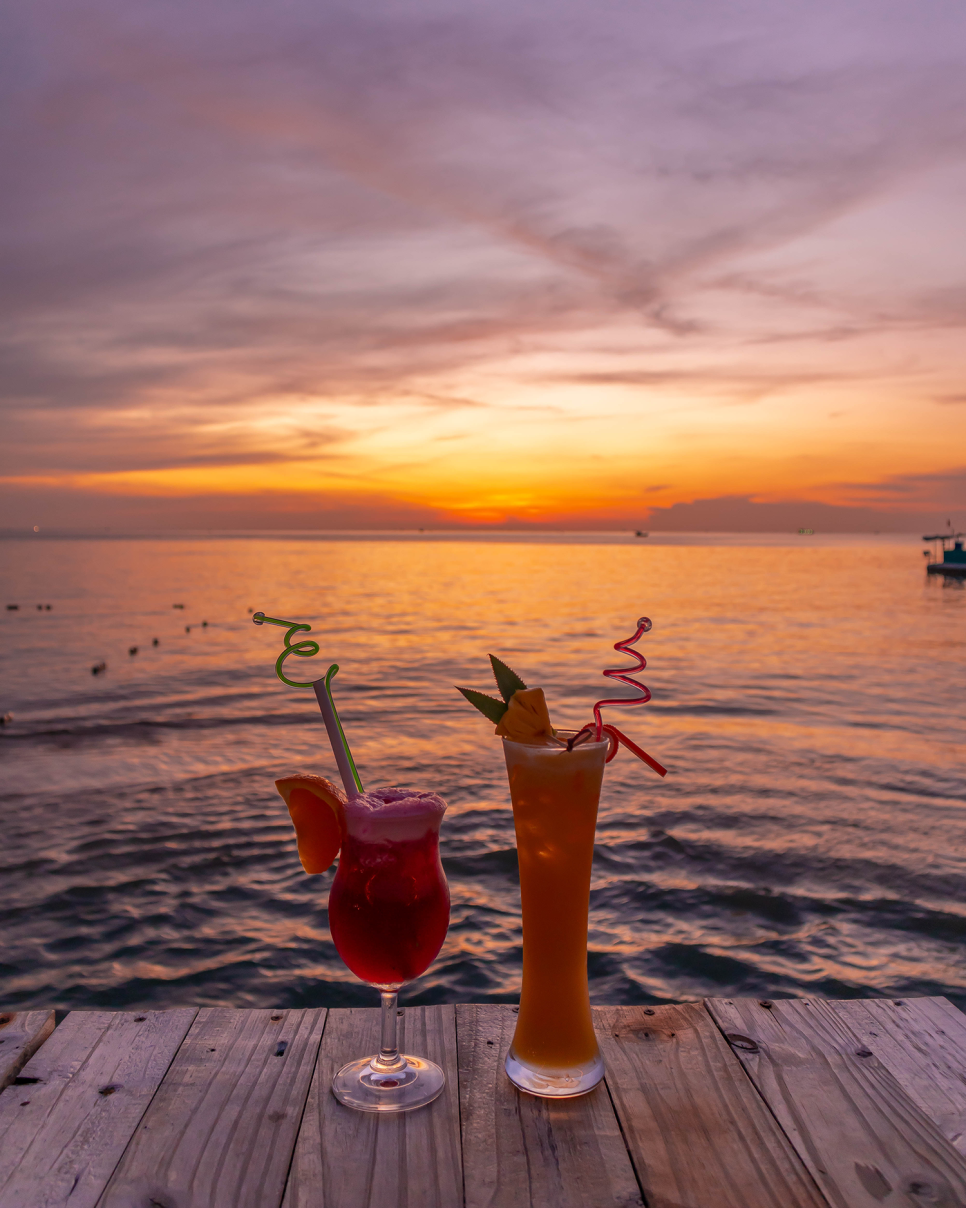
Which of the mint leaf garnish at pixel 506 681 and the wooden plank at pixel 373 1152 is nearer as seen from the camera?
the wooden plank at pixel 373 1152

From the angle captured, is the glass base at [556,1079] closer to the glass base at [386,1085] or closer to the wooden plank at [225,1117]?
the glass base at [386,1085]

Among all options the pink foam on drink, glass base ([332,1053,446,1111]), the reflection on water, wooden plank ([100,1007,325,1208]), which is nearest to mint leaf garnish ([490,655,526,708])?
the pink foam on drink

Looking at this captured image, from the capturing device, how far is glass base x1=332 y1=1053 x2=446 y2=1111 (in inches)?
61.2

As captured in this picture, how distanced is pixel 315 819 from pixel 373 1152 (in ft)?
1.82

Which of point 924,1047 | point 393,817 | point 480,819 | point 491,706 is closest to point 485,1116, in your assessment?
point 393,817

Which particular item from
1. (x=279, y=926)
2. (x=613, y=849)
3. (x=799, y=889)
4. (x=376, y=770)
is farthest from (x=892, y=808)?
(x=279, y=926)

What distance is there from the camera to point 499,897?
5941 mm

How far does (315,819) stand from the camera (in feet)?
5.58

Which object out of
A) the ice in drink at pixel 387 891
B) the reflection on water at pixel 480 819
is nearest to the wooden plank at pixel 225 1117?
the ice in drink at pixel 387 891

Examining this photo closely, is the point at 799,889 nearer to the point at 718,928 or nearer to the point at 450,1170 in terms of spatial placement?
the point at 718,928

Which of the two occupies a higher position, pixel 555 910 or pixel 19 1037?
pixel 555 910

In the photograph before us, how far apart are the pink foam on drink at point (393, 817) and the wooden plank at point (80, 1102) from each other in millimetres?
590

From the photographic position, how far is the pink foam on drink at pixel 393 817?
63.8 inches

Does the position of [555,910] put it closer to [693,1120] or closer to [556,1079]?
[556,1079]
